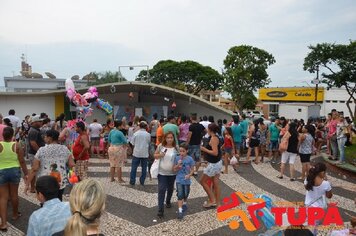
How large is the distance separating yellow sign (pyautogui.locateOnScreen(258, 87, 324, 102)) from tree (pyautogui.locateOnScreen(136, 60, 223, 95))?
33.9 ft

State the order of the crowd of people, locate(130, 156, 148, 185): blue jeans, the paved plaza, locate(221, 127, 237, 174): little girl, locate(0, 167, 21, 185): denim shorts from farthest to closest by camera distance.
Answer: locate(221, 127, 237, 174): little girl → locate(130, 156, 148, 185): blue jeans → the paved plaza → locate(0, 167, 21, 185): denim shorts → the crowd of people

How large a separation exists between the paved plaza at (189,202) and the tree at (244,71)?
26456mm

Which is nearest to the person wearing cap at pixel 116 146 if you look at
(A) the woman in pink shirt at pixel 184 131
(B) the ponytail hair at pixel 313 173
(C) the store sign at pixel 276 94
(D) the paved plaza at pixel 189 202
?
(D) the paved plaza at pixel 189 202

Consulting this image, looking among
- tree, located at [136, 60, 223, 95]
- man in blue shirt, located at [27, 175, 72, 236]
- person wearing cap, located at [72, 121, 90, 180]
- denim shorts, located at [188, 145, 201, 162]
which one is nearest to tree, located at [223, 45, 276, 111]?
tree, located at [136, 60, 223, 95]

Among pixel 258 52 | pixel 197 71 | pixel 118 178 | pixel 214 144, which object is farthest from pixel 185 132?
pixel 197 71

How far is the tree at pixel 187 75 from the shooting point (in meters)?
45.2

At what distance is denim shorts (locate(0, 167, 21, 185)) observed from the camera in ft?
16.9

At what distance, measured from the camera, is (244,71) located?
119 feet

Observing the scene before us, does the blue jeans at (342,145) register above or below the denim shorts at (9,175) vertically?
below

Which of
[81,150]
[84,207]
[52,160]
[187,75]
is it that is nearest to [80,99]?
[81,150]

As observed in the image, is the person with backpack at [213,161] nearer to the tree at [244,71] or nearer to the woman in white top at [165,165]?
the woman in white top at [165,165]

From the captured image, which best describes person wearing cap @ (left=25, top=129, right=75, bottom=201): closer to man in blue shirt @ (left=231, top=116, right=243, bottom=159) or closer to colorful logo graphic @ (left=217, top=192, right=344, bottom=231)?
colorful logo graphic @ (left=217, top=192, right=344, bottom=231)

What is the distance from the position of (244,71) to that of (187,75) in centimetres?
1108

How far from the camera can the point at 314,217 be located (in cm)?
418
